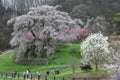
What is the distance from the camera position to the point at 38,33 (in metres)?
60.5

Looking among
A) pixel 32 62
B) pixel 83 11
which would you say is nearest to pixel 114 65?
pixel 32 62

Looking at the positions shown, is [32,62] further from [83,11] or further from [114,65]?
[83,11]

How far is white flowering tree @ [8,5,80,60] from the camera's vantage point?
192ft

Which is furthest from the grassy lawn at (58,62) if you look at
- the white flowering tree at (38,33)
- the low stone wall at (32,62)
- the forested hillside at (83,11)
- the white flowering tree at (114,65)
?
the forested hillside at (83,11)

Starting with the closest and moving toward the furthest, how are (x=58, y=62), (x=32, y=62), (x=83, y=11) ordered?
1. (x=58, y=62)
2. (x=32, y=62)
3. (x=83, y=11)

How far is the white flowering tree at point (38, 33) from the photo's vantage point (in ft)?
192

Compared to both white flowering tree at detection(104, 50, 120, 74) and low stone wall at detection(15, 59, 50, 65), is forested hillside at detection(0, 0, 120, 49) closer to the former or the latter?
low stone wall at detection(15, 59, 50, 65)

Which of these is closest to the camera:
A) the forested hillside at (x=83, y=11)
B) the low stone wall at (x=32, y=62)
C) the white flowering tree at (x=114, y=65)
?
the white flowering tree at (x=114, y=65)

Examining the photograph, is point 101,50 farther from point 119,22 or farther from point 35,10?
point 119,22

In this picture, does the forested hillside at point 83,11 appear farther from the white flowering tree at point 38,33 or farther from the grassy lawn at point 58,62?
the white flowering tree at point 38,33

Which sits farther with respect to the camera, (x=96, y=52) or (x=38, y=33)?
(x=38, y=33)

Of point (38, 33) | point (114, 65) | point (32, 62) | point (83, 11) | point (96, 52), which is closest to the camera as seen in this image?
point (96, 52)

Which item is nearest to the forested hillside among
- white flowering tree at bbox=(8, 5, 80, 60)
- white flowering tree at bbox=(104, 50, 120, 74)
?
white flowering tree at bbox=(8, 5, 80, 60)

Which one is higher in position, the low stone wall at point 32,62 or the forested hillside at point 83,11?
the forested hillside at point 83,11
